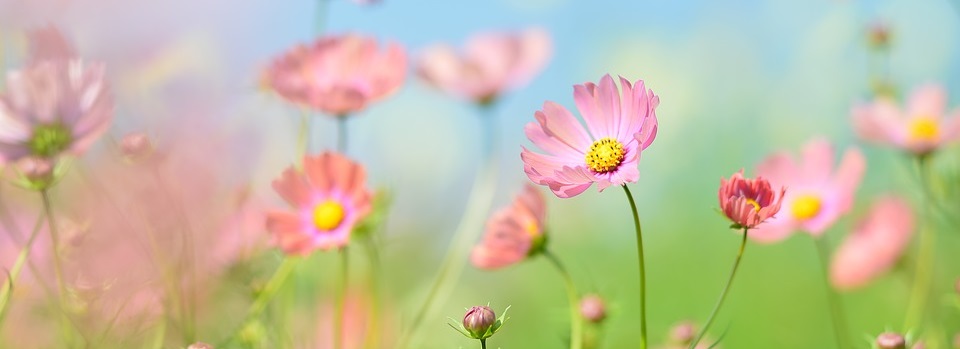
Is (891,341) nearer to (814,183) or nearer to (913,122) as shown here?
(814,183)

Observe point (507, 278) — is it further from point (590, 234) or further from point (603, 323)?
point (603, 323)

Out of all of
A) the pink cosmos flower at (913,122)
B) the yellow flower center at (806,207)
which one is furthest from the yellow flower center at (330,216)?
the pink cosmos flower at (913,122)

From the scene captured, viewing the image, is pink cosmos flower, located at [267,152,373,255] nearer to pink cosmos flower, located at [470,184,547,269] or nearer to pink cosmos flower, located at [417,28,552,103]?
pink cosmos flower, located at [470,184,547,269]

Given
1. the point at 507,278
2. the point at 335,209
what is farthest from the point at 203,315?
the point at 507,278

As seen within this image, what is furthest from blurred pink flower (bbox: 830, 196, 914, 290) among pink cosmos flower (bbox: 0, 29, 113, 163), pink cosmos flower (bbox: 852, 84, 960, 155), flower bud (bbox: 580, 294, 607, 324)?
pink cosmos flower (bbox: 0, 29, 113, 163)

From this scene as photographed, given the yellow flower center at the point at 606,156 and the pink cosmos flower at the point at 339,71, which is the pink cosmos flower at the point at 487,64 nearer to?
the pink cosmos flower at the point at 339,71
